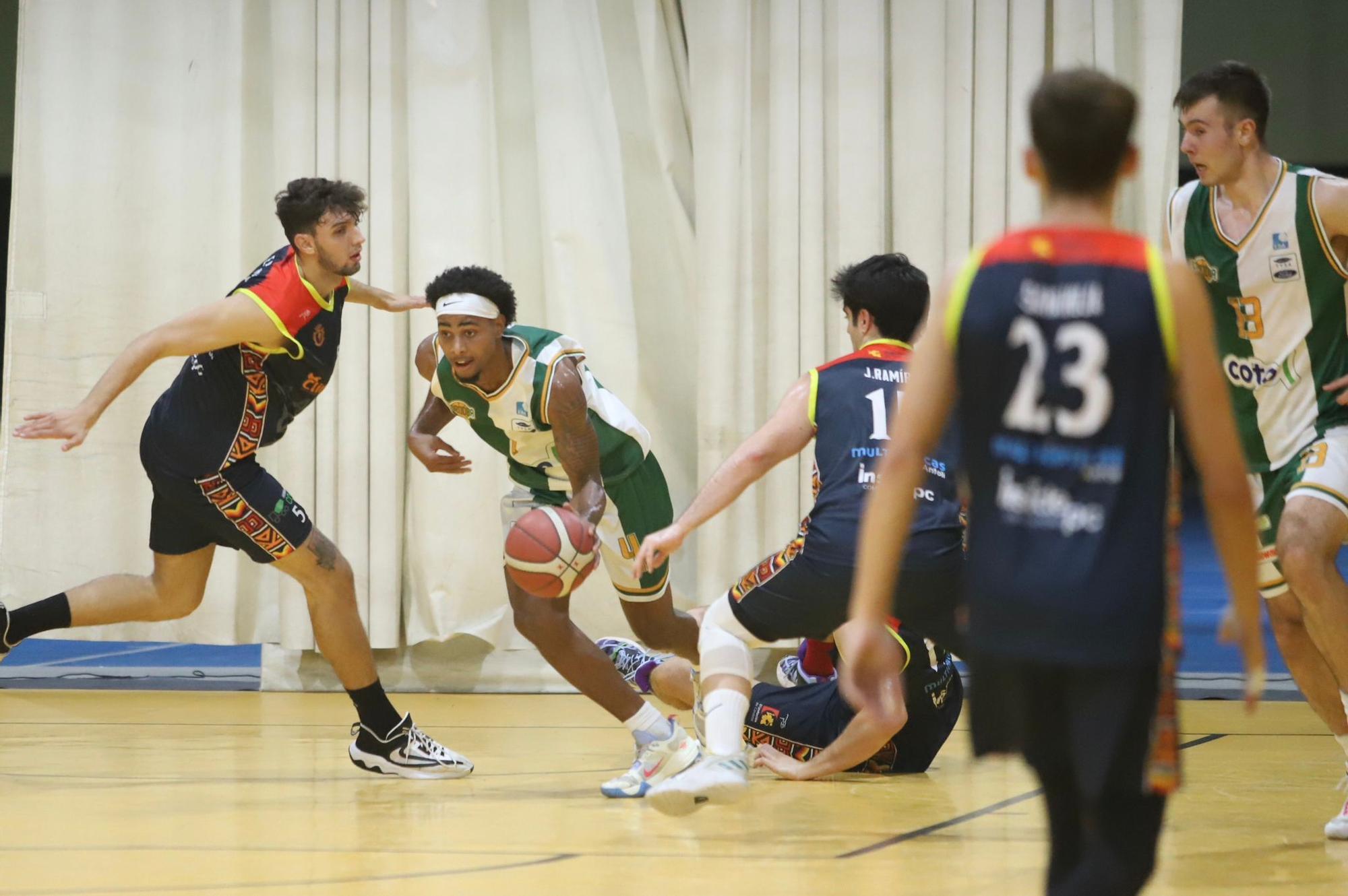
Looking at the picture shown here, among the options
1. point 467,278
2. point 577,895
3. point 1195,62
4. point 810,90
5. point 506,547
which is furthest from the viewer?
point 1195,62

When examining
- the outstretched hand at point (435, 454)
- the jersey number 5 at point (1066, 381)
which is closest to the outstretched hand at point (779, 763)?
the outstretched hand at point (435, 454)

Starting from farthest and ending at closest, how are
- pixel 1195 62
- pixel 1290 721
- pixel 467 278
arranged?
pixel 1195 62, pixel 1290 721, pixel 467 278

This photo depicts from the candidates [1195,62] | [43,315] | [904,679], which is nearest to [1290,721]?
[904,679]

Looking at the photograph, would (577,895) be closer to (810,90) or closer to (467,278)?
(467,278)

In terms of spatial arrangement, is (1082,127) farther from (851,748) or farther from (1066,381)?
(851,748)

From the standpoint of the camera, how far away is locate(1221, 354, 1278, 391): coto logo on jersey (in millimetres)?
4023

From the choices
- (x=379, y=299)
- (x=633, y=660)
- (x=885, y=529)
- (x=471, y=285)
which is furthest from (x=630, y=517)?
(x=885, y=529)

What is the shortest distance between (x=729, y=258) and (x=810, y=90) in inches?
33.4

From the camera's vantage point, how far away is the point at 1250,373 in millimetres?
4062

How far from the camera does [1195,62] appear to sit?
11031 mm

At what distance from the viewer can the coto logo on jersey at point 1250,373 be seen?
4.02 m

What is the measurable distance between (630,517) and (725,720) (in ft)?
4.86

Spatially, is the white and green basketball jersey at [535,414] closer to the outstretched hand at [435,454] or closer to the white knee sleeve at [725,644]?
the outstretched hand at [435,454]

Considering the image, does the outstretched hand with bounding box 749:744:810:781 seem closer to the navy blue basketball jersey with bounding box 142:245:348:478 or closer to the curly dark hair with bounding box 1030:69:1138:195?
the navy blue basketball jersey with bounding box 142:245:348:478
